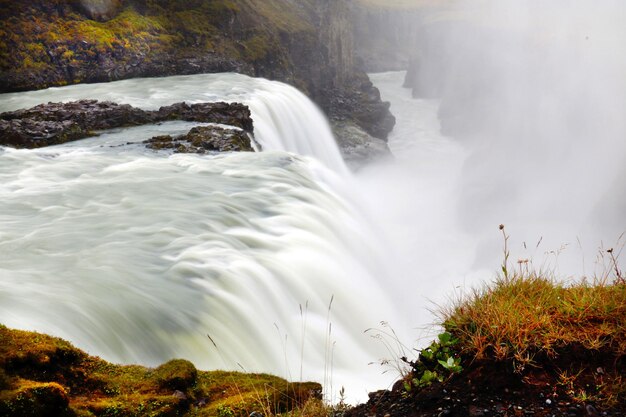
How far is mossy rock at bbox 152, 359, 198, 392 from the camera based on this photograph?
4.92 metres

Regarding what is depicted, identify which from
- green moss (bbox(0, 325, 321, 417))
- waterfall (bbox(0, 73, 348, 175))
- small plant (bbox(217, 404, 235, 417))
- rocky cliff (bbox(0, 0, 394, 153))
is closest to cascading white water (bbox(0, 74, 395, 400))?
green moss (bbox(0, 325, 321, 417))

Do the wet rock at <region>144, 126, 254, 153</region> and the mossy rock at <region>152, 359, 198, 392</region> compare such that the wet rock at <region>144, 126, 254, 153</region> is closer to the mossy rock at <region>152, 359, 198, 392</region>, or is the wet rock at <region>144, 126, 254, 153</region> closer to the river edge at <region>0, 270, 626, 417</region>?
the mossy rock at <region>152, 359, 198, 392</region>

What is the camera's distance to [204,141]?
A: 61.4ft

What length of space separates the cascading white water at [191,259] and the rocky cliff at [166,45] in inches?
491

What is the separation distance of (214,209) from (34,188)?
16.5 feet

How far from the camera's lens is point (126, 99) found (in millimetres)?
25609

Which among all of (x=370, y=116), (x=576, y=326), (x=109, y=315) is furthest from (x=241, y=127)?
(x=370, y=116)

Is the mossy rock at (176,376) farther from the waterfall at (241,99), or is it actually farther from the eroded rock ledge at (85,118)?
the waterfall at (241,99)

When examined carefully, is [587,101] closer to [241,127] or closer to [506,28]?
[506,28]

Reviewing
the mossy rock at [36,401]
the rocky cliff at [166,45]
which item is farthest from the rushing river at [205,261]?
the rocky cliff at [166,45]

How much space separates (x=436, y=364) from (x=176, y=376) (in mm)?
2371

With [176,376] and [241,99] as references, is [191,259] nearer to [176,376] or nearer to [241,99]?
[176,376]

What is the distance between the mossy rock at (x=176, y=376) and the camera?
16.1 ft

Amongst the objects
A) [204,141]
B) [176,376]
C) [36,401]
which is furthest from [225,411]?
[204,141]
